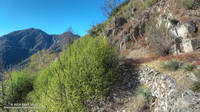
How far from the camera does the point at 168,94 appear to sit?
29.8ft

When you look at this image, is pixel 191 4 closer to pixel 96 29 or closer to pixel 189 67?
pixel 189 67

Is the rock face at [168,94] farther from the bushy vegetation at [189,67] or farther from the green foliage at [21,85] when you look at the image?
the green foliage at [21,85]

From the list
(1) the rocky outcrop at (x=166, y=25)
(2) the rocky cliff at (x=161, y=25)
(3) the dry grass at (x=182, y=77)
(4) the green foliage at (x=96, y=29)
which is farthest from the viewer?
(4) the green foliage at (x=96, y=29)

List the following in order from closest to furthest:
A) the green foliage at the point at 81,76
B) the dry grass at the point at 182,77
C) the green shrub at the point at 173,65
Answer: the dry grass at the point at 182,77, the green foliage at the point at 81,76, the green shrub at the point at 173,65

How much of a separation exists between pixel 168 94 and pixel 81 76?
565 centimetres

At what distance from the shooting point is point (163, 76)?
433 inches

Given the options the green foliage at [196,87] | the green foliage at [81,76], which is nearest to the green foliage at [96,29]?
the green foliage at [81,76]

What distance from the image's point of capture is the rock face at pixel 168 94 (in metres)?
7.30

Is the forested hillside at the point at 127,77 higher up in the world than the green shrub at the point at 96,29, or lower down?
lower down

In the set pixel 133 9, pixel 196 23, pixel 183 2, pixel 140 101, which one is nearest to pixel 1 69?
pixel 140 101

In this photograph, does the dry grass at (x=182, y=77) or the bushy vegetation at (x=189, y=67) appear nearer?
the dry grass at (x=182, y=77)

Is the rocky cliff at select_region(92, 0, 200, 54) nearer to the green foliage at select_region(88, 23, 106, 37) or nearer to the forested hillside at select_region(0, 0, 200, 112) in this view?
the forested hillside at select_region(0, 0, 200, 112)

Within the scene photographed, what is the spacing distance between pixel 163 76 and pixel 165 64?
1.41 meters

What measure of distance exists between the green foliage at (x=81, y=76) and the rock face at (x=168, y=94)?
2855 mm
